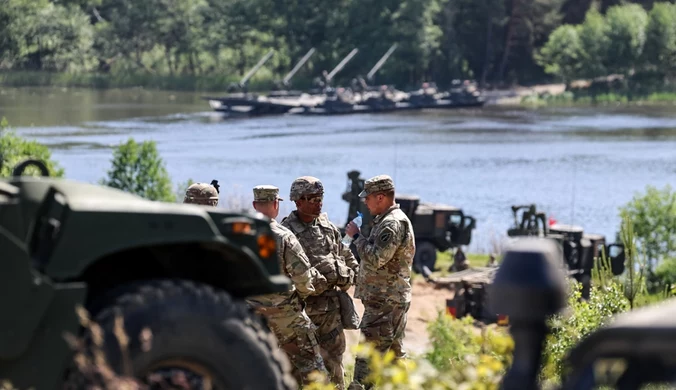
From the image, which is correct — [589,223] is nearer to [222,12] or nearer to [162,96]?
[162,96]

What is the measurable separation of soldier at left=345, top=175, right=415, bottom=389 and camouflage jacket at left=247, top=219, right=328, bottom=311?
0.64 meters

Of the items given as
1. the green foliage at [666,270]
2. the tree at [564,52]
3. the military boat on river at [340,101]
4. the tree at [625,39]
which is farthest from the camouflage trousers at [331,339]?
the tree at [625,39]

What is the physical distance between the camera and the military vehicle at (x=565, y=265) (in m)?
17.0

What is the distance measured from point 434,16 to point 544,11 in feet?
21.1

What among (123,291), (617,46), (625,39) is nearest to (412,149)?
(617,46)

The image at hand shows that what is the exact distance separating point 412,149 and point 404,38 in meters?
31.5

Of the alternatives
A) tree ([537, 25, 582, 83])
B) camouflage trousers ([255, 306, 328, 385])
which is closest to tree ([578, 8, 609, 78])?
tree ([537, 25, 582, 83])

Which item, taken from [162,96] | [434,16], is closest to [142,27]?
[162,96]

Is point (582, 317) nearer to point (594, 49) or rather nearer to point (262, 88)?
point (594, 49)

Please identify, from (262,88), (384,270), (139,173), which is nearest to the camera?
(384,270)

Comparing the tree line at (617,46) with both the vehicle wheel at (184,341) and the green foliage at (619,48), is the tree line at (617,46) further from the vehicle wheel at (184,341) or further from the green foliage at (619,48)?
the vehicle wheel at (184,341)

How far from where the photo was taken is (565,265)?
17.3 m

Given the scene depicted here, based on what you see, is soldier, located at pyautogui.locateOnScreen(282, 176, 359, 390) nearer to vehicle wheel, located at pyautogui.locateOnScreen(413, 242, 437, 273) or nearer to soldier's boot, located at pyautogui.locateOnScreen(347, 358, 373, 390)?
soldier's boot, located at pyautogui.locateOnScreen(347, 358, 373, 390)

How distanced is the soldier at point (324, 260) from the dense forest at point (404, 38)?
62053 millimetres
